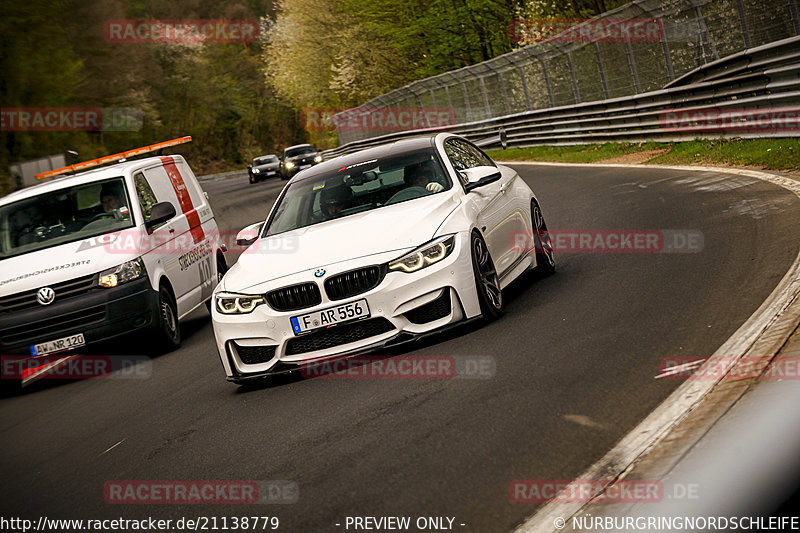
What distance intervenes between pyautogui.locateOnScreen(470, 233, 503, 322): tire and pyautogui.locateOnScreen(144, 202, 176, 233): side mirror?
418 cm

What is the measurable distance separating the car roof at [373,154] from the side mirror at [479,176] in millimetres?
538

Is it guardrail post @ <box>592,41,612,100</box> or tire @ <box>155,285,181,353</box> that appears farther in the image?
guardrail post @ <box>592,41,612,100</box>

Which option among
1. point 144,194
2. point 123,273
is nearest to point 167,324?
point 123,273

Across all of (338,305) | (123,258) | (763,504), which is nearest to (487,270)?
(338,305)

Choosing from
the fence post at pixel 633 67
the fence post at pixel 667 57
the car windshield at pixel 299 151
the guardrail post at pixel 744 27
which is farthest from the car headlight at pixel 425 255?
the car windshield at pixel 299 151

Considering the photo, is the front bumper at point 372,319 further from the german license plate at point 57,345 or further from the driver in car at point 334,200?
the german license plate at point 57,345

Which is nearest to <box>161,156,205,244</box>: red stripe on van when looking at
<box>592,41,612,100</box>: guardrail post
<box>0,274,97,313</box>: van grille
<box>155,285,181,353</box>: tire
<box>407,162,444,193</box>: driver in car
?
<box>155,285,181,353</box>: tire

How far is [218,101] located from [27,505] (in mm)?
96482

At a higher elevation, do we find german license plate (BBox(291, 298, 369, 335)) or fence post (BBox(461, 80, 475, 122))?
fence post (BBox(461, 80, 475, 122))

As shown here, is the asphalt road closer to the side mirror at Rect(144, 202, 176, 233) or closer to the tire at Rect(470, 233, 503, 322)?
the tire at Rect(470, 233, 503, 322)

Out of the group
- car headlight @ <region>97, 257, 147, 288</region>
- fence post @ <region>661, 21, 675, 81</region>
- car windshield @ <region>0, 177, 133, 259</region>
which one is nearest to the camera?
car headlight @ <region>97, 257, 147, 288</region>

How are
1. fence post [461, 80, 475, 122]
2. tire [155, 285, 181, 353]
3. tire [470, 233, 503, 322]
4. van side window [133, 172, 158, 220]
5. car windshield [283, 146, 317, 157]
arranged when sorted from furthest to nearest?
car windshield [283, 146, 317, 157] < fence post [461, 80, 475, 122] < van side window [133, 172, 158, 220] < tire [155, 285, 181, 353] < tire [470, 233, 503, 322]

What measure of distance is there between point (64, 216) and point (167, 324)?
1672 mm

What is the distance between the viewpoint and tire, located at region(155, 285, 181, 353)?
1018 cm
